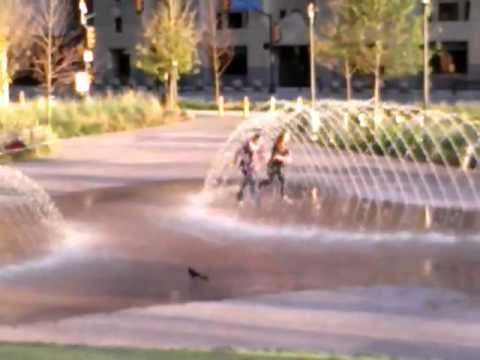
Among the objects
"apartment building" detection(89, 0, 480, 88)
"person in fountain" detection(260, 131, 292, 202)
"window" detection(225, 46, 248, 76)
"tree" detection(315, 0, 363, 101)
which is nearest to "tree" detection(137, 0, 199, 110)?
"tree" detection(315, 0, 363, 101)

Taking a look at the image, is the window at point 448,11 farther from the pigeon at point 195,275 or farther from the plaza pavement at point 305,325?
the plaza pavement at point 305,325

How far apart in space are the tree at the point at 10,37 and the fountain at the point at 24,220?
18.1 metres

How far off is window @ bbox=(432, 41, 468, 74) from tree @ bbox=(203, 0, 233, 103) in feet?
40.8

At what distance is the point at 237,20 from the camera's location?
71.0m

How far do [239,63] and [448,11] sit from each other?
1453 cm

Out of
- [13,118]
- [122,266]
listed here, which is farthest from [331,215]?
[13,118]

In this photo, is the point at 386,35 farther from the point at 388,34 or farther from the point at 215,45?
the point at 215,45

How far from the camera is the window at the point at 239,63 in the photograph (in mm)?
70500

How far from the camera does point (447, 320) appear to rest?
36.8ft

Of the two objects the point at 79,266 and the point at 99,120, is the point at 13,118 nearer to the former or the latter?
the point at 99,120

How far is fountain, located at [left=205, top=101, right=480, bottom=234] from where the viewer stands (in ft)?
61.0

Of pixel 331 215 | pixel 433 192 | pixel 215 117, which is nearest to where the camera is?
pixel 331 215

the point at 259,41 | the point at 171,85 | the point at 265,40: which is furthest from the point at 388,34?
the point at 259,41

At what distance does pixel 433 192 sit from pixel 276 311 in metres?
10.4
